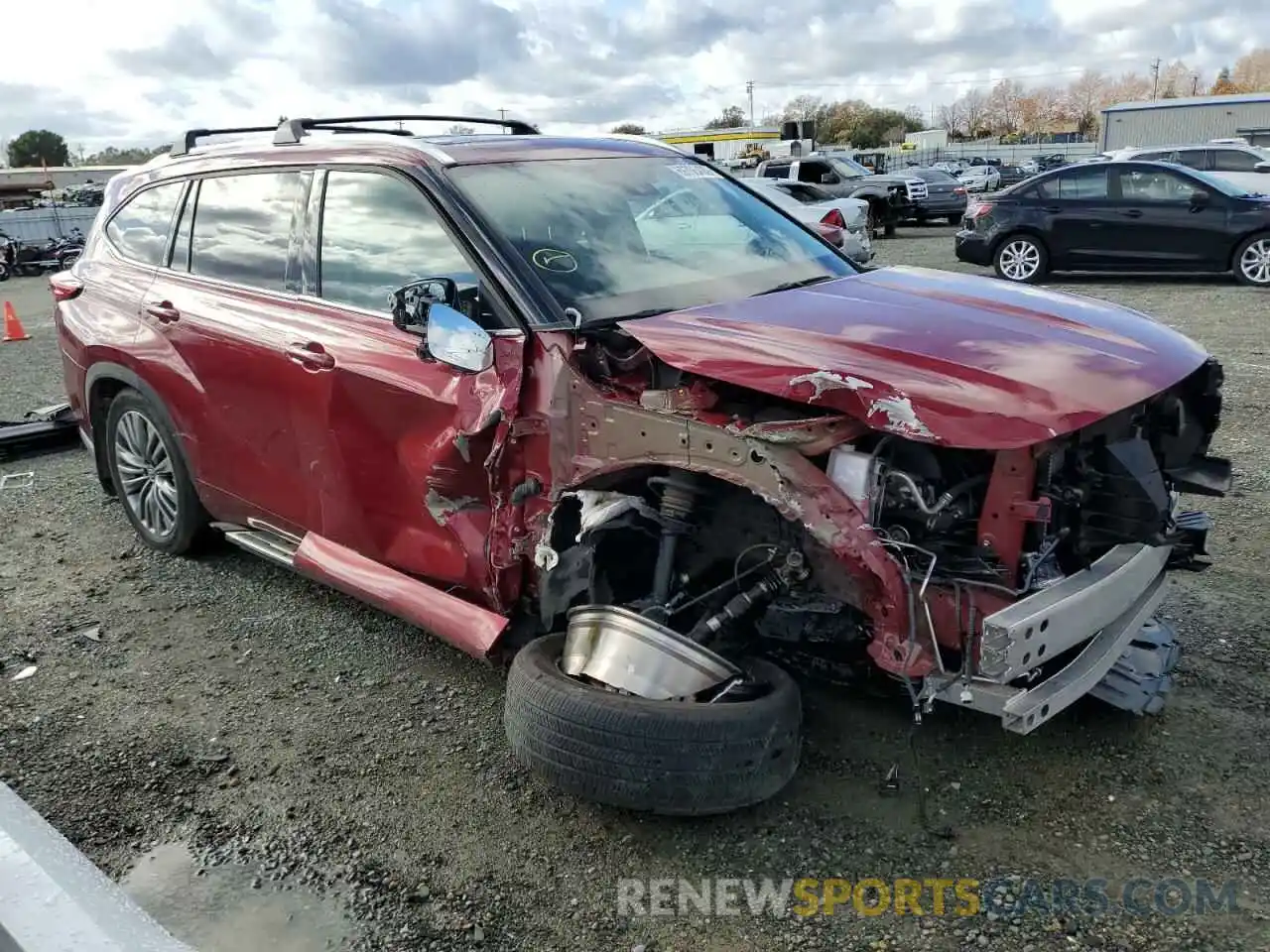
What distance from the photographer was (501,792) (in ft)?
10.2

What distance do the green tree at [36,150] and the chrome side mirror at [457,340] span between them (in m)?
85.0

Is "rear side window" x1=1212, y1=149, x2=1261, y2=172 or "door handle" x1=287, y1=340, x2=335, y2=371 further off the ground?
"rear side window" x1=1212, y1=149, x2=1261, y2=172

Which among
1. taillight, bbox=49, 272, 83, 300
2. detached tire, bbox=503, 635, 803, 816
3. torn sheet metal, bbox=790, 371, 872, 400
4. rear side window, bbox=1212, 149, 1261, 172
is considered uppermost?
rear side window, bbox=1212, 149, 1261, 172

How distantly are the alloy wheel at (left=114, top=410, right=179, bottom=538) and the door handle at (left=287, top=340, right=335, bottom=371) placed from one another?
4.26 ft

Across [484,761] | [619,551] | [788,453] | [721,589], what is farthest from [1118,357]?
[484,761]

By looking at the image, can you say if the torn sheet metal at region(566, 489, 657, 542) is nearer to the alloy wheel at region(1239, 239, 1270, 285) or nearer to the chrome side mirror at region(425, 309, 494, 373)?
the chrome side mirror at region(425, 309, 494, 373)

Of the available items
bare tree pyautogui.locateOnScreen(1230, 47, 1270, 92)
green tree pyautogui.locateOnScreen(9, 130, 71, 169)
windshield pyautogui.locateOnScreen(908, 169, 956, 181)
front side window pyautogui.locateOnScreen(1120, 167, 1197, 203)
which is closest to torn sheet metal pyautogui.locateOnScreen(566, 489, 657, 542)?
front side window pyautogui.locateOnScreen(1120, 167, 1197, 203)

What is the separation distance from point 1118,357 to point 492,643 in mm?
2035

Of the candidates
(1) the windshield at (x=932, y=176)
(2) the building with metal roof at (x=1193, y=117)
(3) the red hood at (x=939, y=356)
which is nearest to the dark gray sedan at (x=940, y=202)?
(1) the windshield at (x=932, y=176)

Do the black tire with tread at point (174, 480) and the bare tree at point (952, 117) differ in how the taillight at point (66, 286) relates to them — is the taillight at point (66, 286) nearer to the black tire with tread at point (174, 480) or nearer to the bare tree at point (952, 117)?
the black tire with tread at point (174, 480)

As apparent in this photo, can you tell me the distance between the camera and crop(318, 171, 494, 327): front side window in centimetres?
338

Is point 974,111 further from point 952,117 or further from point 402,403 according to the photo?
point 402,403

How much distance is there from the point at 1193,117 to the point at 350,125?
3869 centimetres

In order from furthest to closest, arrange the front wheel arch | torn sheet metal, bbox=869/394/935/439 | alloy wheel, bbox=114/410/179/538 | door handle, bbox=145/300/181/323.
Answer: the front wheel arch
alloy wheel, bbox=114/410/179/538
door handle, bbox=145/300/181/323
torn sheet metal, bbox=869/394/935/439
